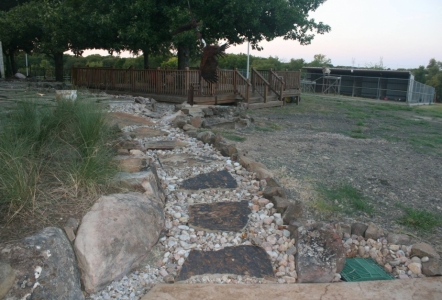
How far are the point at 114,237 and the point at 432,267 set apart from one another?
2.32 meters

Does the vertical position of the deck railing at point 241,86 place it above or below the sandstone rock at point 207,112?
above

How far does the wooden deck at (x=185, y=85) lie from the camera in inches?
475

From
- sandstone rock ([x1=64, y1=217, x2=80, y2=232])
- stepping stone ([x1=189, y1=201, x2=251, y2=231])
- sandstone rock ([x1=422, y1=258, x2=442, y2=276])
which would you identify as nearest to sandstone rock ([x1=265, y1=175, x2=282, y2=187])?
stepping stone ([x1=189, y1=201, x2=251, y2=231])

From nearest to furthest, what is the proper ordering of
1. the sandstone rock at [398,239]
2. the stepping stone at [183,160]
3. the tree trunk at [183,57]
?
the sandstone rock at [398,239] → the stepping stone at [183,160] → the tree trunk at [183,57]

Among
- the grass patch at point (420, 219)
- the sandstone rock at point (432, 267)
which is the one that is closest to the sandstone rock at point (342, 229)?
the sandstone rock at point (432, 267)

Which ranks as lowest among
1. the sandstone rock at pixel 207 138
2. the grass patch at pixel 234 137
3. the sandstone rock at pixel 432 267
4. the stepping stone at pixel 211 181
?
the sandstone rock at pixel 432 267

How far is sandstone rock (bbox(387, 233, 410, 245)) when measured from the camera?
316 centimetres

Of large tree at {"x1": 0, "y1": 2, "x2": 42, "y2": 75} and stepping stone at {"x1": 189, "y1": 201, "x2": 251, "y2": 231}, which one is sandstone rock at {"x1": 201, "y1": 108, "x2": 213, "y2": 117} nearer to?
stepping stone at {"x1": 189, "y1": 201, "x2": 251, "y2": 231}

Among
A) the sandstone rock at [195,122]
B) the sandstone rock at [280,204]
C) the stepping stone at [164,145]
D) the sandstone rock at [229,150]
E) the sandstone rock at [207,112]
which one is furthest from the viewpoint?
the sandstone rock at [207,112]

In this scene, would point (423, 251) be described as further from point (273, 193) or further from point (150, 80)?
point (150, 80)

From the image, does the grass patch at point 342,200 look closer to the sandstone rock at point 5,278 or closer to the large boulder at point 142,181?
the large boulder at point 142,181

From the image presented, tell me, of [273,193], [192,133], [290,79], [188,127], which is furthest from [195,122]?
[290,79]

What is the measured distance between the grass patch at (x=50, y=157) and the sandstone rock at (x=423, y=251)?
8.37ft

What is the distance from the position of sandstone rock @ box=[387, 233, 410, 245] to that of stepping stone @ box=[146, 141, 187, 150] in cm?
335
